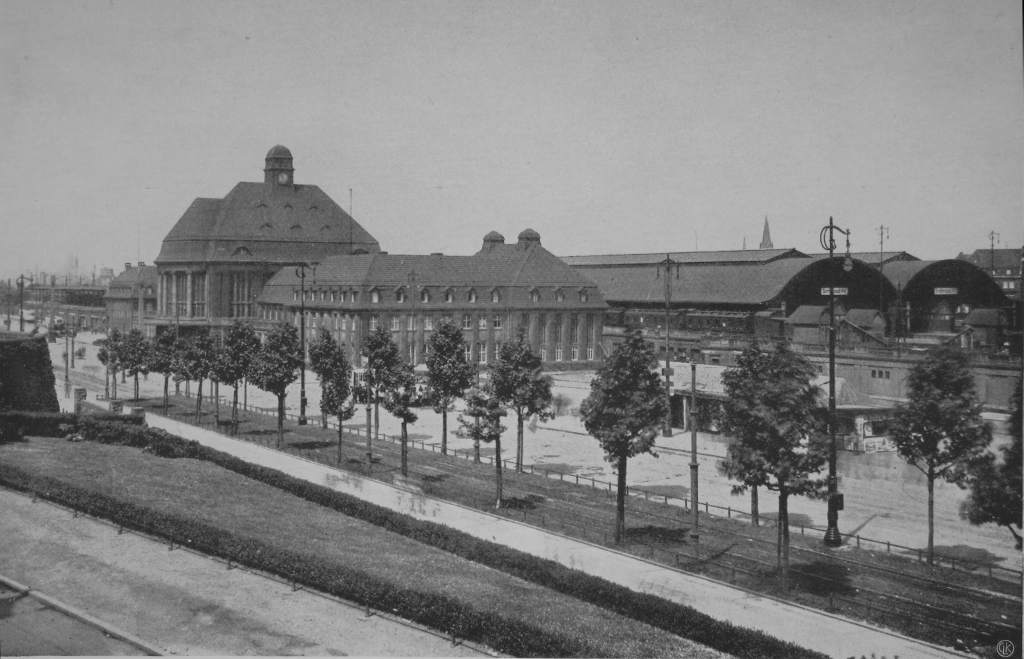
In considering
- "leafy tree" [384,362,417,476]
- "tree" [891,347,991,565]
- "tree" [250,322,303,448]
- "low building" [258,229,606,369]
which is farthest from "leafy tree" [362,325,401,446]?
"low building" [258,229,606,369]

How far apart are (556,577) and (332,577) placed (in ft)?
22.6

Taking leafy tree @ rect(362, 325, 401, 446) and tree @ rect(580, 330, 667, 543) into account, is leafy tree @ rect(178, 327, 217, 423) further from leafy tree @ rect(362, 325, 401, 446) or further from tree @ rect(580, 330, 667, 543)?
tree @ rect(580, 330, 667, 543)

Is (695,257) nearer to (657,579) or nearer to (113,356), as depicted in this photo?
(113,356)

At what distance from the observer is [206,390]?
8012 cm

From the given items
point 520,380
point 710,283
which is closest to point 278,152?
point 710,283

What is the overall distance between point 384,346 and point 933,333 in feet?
185

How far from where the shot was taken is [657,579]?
26.5m

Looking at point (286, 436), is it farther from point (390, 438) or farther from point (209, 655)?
point (209, 655)

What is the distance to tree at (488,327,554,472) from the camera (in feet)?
129

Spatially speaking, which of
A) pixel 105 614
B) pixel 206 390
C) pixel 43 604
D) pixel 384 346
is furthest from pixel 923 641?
pixel 206 390

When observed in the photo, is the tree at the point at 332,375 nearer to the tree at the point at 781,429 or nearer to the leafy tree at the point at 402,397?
the leafy tree at the point at 402,397

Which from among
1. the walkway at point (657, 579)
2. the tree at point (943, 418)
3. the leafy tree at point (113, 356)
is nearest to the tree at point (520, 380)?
the walkway at point (657, 579)

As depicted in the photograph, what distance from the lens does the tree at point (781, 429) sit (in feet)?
84.9

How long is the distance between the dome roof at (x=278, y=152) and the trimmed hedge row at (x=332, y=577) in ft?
321
